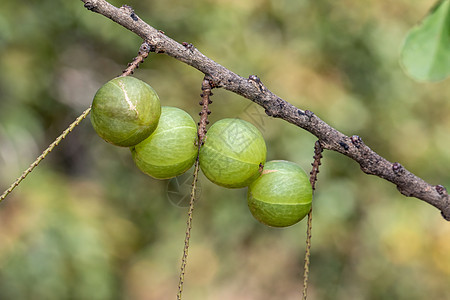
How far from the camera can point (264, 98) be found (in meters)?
1.13

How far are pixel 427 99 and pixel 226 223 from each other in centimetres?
212

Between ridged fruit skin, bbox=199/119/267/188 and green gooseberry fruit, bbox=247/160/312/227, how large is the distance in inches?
3.2

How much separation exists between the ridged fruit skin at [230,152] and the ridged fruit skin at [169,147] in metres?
0.04

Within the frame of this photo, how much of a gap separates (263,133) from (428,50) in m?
2.63

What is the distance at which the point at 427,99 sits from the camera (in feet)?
14.1

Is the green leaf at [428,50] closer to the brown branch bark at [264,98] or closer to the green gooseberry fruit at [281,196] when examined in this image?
the brown branch bark at [264,98]

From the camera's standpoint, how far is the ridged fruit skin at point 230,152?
1.18m

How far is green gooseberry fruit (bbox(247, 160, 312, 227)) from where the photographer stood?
1251 mm

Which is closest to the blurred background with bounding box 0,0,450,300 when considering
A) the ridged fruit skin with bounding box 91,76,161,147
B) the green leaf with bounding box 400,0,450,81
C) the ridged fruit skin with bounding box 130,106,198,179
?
the ridged fruit skin with bounding box 130,106,198,179

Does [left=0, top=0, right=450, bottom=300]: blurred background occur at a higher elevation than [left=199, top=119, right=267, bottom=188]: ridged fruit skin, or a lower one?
higher

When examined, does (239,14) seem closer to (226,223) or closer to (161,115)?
(226,223)

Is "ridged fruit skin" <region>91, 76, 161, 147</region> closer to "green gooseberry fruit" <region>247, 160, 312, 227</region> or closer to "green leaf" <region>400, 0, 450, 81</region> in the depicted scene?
"green gooseberry fruit" <region>247, 160, 312, 227</region>

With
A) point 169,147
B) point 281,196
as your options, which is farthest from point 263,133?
point 169,147

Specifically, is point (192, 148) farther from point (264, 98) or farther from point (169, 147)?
point (264, 98)
